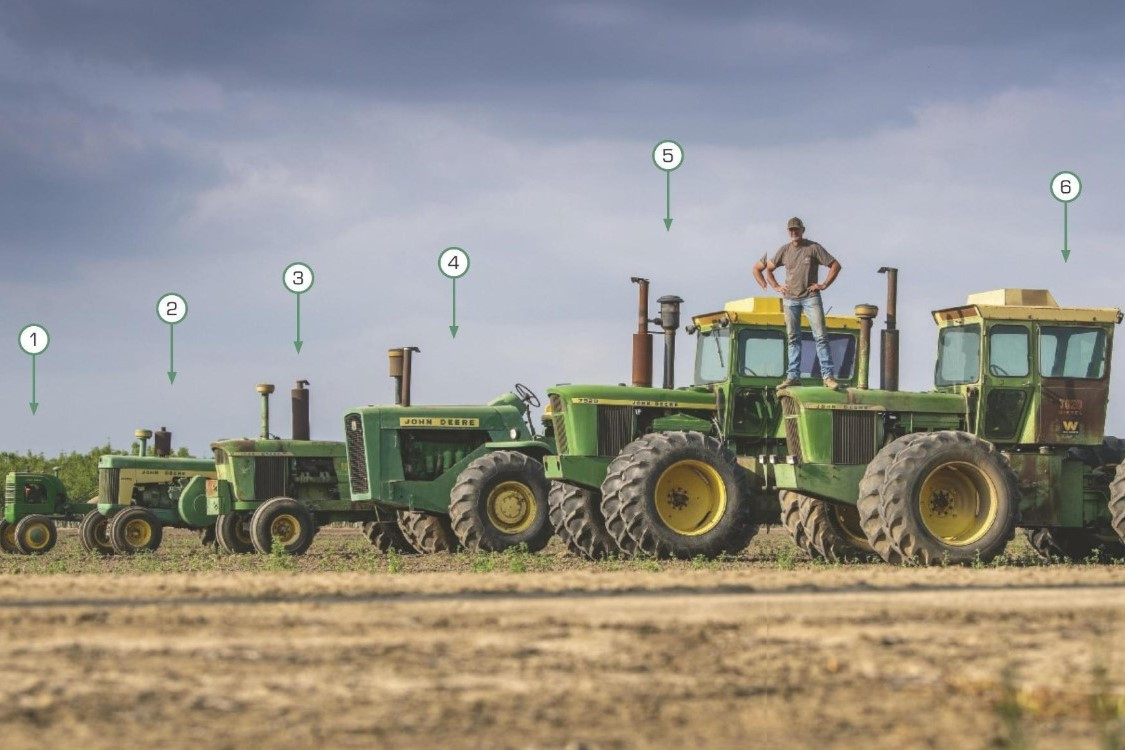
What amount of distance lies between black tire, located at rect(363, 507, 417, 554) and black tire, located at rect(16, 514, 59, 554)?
7937 millimetres

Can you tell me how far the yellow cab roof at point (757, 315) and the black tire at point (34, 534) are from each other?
53.7 feet

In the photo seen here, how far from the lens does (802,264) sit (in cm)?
1898

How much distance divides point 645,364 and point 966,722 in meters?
14.7

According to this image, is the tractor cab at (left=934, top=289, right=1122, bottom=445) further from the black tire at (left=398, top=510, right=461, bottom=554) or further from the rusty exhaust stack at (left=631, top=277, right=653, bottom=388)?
the black tire at (left=398, top=510, right=461, bottom=554)

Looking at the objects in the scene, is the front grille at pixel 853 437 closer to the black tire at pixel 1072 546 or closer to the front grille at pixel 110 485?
the black tire at pixel 1072 546

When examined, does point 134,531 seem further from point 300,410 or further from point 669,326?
point 669,326

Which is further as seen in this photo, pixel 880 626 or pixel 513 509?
pixel 513 509

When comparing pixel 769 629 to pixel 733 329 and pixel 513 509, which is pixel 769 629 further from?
pixel 513 509

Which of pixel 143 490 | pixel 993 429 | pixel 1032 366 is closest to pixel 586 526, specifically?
pixel 993 429

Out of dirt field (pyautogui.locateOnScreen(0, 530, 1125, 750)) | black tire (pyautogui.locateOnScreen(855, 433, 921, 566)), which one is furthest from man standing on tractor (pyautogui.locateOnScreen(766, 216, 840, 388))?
dirt field (pyautogui.locateOnScreen(0, 530, 1125, 750))

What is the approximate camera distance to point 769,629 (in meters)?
9.72

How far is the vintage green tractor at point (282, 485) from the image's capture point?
2736 cm

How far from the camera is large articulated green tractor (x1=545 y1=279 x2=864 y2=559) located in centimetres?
1870

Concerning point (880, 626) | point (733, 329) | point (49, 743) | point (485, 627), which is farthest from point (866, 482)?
point (49, 743)
